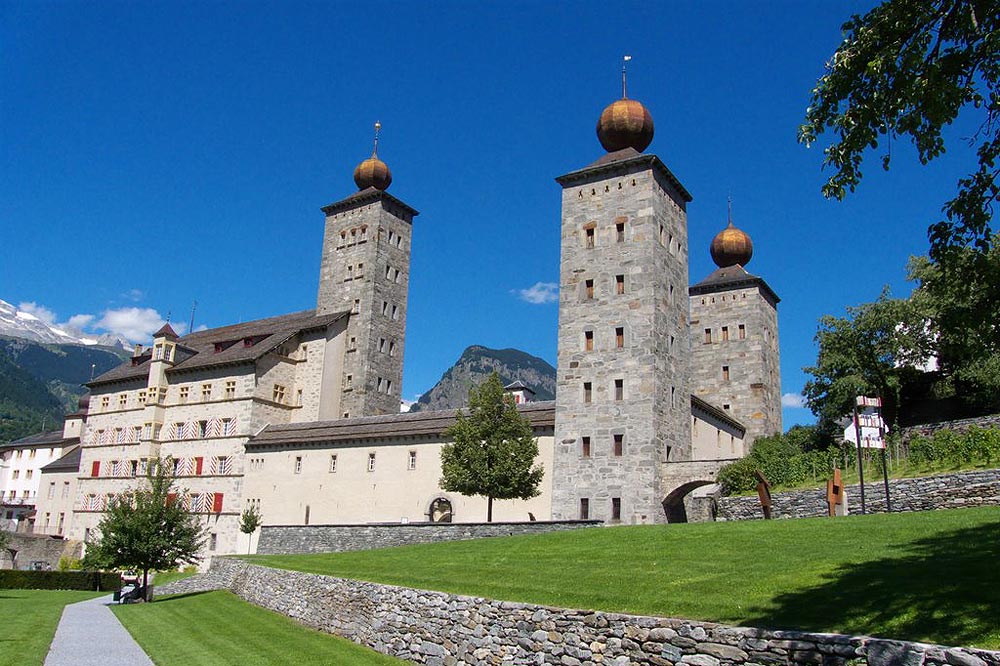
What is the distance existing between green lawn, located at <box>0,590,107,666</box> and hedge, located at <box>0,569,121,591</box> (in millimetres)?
2617

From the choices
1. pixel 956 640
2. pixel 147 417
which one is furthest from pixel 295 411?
pixel 956 640

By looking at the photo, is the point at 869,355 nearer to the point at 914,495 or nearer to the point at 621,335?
the point at 621,335

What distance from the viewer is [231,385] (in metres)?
56.8

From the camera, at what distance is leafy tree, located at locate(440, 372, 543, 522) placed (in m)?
36.6

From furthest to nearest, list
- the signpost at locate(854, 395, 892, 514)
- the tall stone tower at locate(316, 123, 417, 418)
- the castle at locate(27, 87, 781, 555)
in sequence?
the tall stone tower at locate(316, 123, 417, 418), the castle at locate(27, 87, 781, 555), the signpost at locate(854, 395, 892, 514)

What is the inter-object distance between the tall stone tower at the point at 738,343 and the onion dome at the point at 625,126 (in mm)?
17972

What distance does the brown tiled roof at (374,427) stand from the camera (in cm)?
4322

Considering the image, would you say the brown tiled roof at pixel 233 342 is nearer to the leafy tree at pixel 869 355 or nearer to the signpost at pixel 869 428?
the leafy tree at pixel 869 355

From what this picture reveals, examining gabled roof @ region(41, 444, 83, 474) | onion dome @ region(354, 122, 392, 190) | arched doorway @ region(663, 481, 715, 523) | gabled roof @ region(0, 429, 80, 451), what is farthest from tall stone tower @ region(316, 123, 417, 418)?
gabled roof @ region(0, 429, 80, 451)

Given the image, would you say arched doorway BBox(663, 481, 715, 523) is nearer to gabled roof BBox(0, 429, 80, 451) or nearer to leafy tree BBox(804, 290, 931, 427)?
leafy tree BBox(804, 290, 931, 427)

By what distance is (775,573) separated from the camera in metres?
15.1

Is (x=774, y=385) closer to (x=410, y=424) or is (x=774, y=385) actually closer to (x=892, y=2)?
(x=410, y=424)

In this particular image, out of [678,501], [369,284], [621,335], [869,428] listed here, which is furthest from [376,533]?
[369,284]

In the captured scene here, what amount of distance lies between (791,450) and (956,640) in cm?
3112
